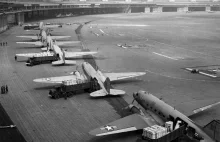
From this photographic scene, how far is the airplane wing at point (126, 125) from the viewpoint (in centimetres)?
3195

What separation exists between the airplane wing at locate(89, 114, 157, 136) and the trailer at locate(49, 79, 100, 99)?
14721mm

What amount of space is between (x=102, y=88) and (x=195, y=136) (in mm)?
20147

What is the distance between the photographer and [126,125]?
33625mm

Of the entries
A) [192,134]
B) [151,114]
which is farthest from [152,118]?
[192,134]

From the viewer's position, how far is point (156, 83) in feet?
183

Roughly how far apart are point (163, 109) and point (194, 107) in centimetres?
748

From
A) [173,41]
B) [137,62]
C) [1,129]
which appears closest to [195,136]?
[1,129]

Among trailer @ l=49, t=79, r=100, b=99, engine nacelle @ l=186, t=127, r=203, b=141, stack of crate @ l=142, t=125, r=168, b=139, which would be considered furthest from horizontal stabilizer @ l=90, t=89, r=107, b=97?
engine nacelle @ l=186, t=127, r=203, b=141

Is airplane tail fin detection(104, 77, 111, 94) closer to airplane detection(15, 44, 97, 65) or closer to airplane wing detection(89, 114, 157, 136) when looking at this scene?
airplane wing detection(89, 114, 157, 136)

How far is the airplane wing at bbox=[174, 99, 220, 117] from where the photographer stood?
126 feet

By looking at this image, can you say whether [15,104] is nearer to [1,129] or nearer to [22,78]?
[1,129]

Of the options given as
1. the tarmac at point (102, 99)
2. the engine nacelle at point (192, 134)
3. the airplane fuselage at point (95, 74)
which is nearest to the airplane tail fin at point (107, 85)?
the airplane fuselage at point (95, 74)

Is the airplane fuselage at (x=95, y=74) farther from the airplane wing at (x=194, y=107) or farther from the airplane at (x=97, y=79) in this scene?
the airplane wing at (x=194, y=107)

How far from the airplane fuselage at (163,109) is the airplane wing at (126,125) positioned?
149 centimetres
